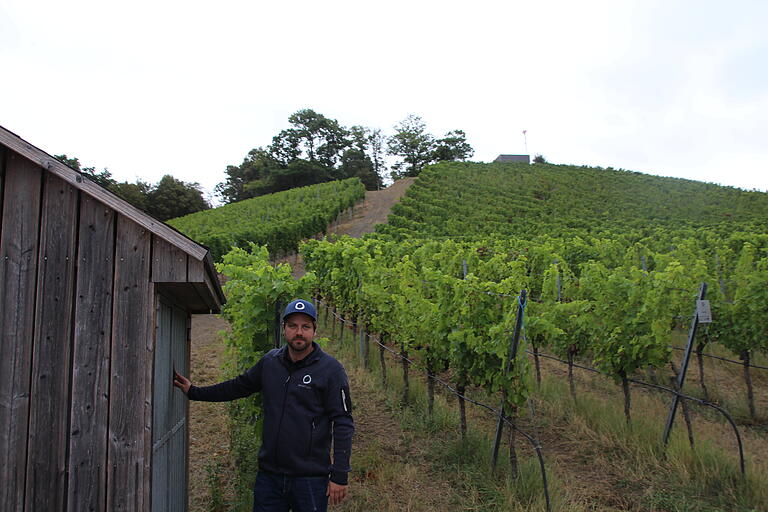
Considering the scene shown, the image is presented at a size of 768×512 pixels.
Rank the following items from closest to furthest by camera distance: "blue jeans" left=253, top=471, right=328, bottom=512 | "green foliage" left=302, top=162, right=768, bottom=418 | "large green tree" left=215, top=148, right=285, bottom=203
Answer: "blue jeans" left=253, top=471, right=328, bottom=512, "green foliage" left=302, top=162, right=768, bottom=418, "large green tree" left=215, top=148, right=285, bottom=203

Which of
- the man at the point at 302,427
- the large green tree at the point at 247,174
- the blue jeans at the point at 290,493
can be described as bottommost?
the blue jeans at the point at 290,493

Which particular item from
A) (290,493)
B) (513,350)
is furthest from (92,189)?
(513,350)

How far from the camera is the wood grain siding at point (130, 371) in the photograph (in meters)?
3.03

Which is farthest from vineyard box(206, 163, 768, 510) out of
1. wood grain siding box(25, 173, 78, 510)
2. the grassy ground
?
wood grain siding box(25, 173, 78, 510)

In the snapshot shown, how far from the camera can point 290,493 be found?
312cm

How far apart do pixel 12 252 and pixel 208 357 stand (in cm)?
839

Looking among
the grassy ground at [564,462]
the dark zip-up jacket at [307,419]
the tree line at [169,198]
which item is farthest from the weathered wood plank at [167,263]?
the tree line at [169,198]

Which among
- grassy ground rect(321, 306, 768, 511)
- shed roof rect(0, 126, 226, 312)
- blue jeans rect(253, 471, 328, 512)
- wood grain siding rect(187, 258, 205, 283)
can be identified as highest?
shed roof rect(0, 126, 226, 312)

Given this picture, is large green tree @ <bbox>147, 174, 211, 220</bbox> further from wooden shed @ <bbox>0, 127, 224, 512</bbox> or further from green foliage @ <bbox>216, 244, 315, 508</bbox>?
wooden shed @ <bbox>0, 127, 224, 512</bbox>

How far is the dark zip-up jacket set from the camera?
10.1 ft

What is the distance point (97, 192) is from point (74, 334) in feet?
2.73

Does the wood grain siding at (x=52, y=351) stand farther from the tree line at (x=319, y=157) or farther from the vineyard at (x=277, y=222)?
the tree line at (x=319, y=157)

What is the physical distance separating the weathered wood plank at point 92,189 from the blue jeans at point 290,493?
1420 mm

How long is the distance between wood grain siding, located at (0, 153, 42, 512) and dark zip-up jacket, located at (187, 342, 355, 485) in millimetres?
1322
